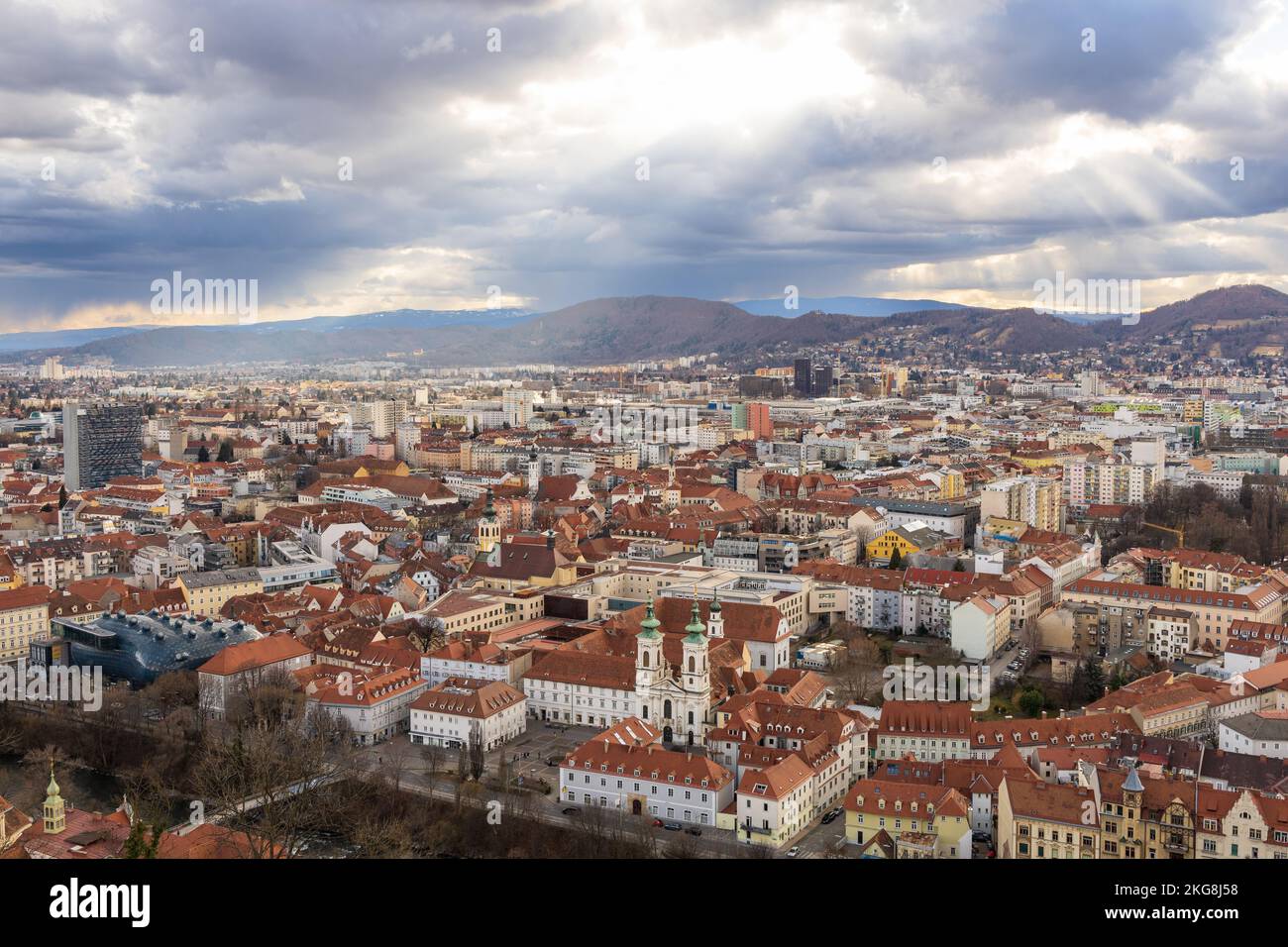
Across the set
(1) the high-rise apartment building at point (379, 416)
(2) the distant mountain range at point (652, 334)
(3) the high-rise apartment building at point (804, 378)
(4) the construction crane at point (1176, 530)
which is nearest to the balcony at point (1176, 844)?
(4) the construction crane at point (1176, 530)

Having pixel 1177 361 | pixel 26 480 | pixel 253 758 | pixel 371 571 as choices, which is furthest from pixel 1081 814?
pixel 1177 361

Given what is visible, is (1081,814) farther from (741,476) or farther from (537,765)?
(741,476)

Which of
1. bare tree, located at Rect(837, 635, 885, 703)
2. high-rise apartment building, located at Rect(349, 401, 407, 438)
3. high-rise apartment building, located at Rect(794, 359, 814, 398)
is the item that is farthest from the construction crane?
high-rise apartment building, located at Rect(794, 359, 814, 398)

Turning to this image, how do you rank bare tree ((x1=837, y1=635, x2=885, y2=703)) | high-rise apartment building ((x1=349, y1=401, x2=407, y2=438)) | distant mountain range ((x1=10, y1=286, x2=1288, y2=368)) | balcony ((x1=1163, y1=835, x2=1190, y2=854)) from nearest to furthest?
balcony ((x1=1163, y1=835, x2=1190, y2=854)) → bare tree ((x1=837, y1=635, x2=885, y2=703)) → high-rise apartment building ((x1=349, y1=401, x2=407, y2=438)) → distant mountain range ((x1=10, y1=286, x2=1288, y2=368))

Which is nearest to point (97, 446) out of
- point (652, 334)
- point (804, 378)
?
point (804, 378)

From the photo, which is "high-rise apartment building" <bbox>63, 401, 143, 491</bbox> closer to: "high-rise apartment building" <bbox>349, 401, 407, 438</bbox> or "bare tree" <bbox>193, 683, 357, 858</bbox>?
"high-rise apartment building" <bbox>349, 401, 407, 438</bbox>

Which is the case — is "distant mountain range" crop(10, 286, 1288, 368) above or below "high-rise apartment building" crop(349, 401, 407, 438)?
above
